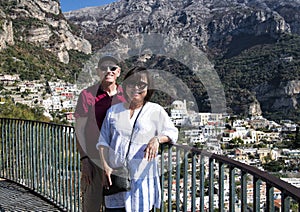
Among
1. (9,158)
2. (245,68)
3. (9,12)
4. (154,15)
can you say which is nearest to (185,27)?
(154,15)

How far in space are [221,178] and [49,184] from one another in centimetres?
272

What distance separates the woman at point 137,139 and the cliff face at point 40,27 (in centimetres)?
5761

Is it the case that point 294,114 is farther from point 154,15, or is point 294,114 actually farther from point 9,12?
point 154,15

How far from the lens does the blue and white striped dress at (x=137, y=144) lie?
7.18ft

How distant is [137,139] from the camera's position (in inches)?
85.8

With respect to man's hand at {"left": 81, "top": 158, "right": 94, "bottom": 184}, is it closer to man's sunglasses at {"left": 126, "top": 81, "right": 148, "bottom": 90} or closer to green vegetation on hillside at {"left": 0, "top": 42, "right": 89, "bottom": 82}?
man's sunglasses at {"left": 126, "top": 81, "right": 148, "bottom": 90}

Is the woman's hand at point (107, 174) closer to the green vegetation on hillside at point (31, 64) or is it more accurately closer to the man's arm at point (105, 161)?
the man's arm at point (105, 161)

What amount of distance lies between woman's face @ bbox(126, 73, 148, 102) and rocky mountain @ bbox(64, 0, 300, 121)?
853 millimetres

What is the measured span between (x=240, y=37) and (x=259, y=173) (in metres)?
96.4

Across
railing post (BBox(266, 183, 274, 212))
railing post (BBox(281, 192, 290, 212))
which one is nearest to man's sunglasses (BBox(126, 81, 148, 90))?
railing post (BBox(266, 183, 274, 212))

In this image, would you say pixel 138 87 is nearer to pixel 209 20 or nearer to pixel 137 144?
pixel 137 144

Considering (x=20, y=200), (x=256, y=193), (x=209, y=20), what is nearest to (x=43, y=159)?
(x=20, y=200)

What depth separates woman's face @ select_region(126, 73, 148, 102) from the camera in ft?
7.34

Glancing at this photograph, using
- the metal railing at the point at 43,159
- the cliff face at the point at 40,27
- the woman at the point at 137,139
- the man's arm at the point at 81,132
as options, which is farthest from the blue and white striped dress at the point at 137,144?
the cliff face at the point at 40,27
